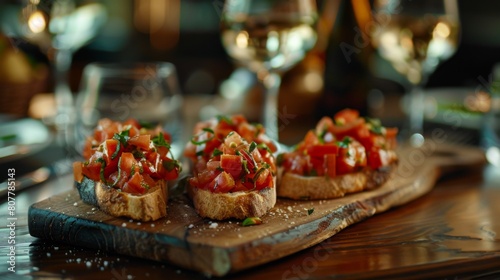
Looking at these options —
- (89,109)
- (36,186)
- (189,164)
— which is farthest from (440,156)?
(36,186)

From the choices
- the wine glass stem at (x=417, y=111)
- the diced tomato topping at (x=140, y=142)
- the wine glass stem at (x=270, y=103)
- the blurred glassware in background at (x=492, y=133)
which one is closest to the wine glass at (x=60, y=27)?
the wine glass stem at (x=270, y=103)

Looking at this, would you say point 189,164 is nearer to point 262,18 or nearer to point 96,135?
point 96,135

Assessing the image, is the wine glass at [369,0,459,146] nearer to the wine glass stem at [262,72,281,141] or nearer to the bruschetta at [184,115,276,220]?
the wine glass stem at [262,72,281,141]

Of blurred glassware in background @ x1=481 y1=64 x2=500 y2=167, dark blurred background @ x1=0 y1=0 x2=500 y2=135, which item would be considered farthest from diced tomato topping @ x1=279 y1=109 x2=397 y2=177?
dark blurred background @ x1=0 y1=0 x2=500 y2=135

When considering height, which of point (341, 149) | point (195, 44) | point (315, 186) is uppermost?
point (195, 44)

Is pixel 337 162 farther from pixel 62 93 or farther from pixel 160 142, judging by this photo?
pixel 62 93

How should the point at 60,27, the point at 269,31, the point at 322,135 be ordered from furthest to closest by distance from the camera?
the point at 60,27 < the point at 269,31 < the point at 322,135

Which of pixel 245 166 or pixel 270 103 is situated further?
pixel 270 103

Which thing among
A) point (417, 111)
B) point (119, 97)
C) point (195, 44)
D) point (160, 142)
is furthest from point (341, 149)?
point (195, 44)
